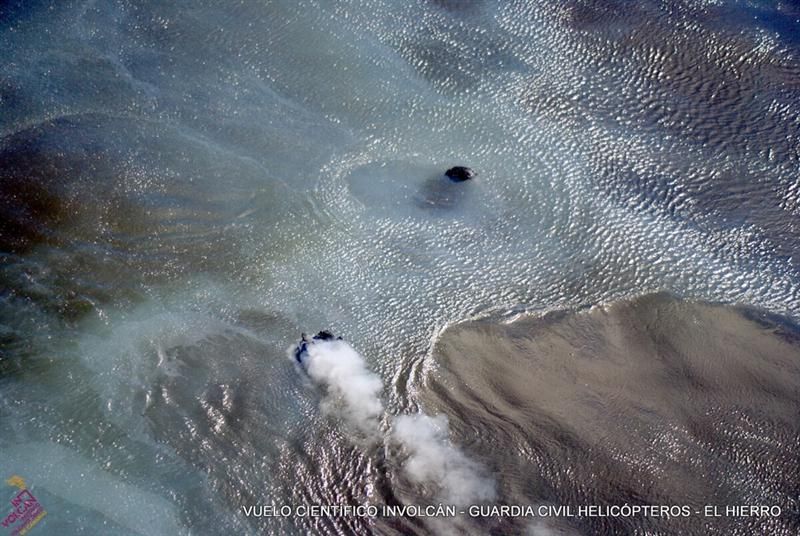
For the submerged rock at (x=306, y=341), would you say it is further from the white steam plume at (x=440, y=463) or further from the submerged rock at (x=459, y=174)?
the submerged rock at (x=459, y=174)

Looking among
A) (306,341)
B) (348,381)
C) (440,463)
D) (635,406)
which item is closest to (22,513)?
(306,341)

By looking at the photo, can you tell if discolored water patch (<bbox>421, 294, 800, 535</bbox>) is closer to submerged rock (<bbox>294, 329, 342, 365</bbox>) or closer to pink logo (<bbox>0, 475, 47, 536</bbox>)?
submerged rock (<bbox>294, 329, 342, 365</bbox>)

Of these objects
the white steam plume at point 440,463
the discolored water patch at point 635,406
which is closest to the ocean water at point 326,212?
the white steam plume at point 440,463

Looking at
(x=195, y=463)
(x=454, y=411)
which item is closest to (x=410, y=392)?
(x=454, y=411)

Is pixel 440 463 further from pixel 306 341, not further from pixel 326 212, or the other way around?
pixel 326 212

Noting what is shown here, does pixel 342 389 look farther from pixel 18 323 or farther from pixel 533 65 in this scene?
pixel 533 65

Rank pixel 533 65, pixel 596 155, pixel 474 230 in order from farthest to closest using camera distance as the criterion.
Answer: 1. pixel 533 65
2. pixel 596 155
3. pixel 474 230
